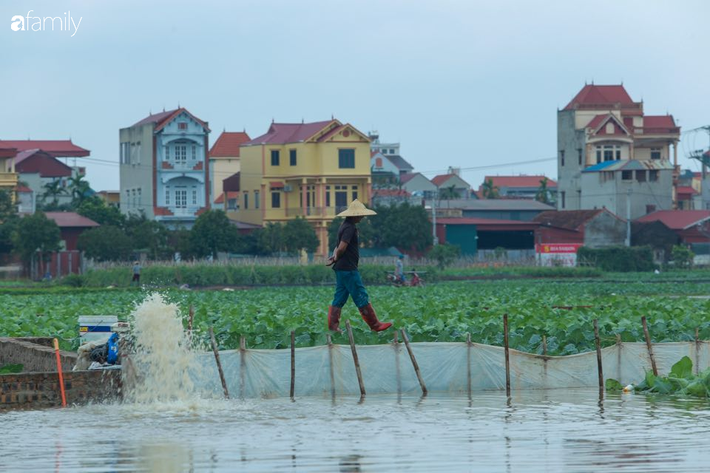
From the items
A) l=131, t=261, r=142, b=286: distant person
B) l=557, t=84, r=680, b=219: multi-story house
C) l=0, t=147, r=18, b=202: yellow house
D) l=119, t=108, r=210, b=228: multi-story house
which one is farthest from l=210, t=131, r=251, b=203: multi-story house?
l=131, t=261, r=142, b=286: distant person

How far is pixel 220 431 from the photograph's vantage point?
13.2 meters

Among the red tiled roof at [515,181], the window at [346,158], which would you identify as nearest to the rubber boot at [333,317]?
the window at [346,158]

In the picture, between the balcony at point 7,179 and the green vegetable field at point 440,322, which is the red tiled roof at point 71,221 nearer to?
the balcony at point 7,179

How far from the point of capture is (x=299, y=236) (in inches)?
2729

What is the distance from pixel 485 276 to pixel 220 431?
159 feet

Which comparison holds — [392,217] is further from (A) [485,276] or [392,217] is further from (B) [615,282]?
(B) [615,282]

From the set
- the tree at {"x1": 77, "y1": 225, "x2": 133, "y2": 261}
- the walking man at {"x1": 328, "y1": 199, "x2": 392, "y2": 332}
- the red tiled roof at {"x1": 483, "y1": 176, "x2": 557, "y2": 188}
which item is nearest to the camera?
the walking man at {"x1": 328, "y1": 199, "x2": 392, "y2": 332}

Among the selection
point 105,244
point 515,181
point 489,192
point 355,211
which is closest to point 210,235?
point 105,244

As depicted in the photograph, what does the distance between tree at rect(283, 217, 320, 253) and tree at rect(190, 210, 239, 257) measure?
3.55 meters

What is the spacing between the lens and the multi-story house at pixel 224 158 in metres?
98.2

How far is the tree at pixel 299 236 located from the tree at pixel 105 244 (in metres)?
9.79

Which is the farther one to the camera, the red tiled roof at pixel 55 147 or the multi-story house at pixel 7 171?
the red tiled roof at pixel 55 147

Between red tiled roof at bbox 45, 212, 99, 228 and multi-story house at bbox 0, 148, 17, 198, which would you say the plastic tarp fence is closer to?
red tiled roof at bbox 45, 212, 99, 228

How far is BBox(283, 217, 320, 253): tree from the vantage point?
69125 millimetres
